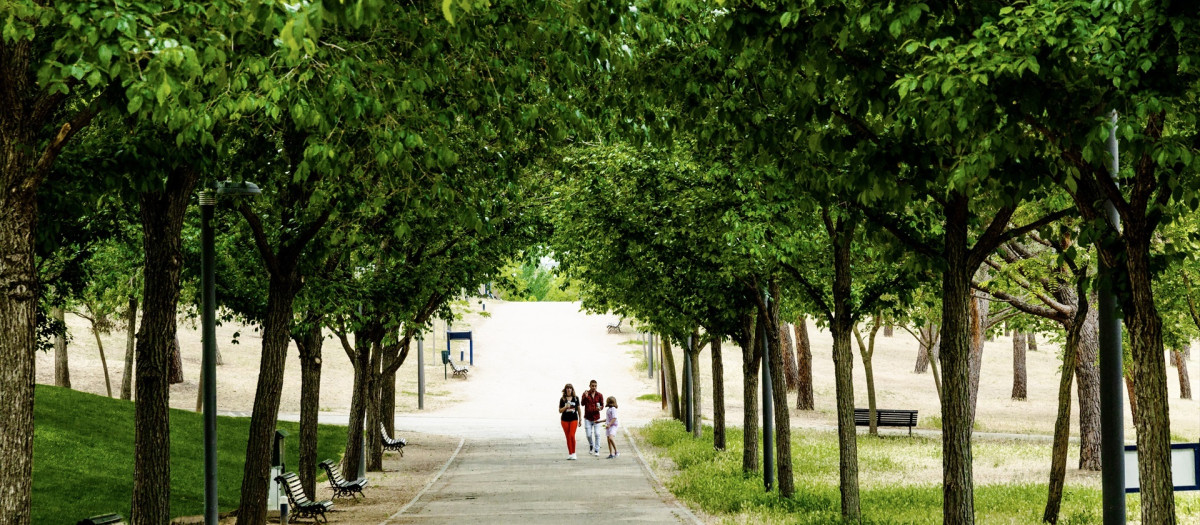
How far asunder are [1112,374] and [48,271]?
15016mm

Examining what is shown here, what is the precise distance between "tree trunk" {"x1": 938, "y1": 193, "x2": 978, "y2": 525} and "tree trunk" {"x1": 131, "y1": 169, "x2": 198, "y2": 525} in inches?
289

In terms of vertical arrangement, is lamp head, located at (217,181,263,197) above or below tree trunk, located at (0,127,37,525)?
above

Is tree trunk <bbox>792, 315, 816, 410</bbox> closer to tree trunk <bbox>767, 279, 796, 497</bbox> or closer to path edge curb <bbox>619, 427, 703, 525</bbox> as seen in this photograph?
path edge curb <bbox>619, 427, 703, 525</bbox>

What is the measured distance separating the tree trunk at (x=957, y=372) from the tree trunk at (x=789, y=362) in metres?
32.4

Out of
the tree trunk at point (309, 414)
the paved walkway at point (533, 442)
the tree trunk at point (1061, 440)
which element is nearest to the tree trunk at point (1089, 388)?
the tree trunk at point (1061, 440)

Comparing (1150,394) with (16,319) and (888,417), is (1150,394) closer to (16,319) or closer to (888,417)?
(16,319)

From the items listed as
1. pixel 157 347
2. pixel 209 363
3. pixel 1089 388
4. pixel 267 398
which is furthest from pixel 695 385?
pixel 157 347

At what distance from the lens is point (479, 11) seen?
8398 millimetres

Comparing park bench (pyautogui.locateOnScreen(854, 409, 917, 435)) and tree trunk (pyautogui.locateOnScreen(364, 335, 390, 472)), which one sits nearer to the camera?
tree trunk (pyautogui.locateOnScreen(364, 335, 390, 472))

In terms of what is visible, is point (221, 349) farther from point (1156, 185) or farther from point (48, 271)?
point (1156, 185)

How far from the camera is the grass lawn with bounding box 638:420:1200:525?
15.0 meters

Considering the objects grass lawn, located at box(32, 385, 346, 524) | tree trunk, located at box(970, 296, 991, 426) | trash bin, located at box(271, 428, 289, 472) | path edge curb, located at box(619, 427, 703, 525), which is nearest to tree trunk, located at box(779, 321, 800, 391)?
tree trunk, located at box(970, 296, 991, 426)

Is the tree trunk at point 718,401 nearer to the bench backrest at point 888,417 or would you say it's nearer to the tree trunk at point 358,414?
the tree trunk at point 358,414

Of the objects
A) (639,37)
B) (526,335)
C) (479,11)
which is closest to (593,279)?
(639,37)
